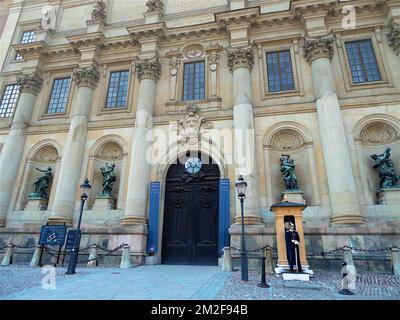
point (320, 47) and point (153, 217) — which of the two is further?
point (320, 47)

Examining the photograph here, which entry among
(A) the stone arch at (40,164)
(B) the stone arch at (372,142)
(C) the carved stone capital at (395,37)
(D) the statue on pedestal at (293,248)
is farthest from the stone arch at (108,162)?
(C) the carved stone capital at (395,37)

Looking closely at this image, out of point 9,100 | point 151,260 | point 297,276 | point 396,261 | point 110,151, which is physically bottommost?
point 297,276

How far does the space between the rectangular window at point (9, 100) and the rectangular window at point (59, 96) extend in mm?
3637

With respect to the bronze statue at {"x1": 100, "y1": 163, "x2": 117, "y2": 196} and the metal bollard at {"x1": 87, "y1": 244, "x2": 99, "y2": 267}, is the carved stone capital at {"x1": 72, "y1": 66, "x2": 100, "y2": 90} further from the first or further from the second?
the metal bollard at {"x1": 87, "y1": 244, "x2": 99, "y2": 267}

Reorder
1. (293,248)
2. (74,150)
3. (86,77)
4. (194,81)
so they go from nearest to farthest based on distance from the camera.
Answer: (293,248), (74,150), (194,81), (86,77)

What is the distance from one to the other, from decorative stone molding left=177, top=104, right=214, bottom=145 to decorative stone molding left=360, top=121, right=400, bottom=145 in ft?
30.5

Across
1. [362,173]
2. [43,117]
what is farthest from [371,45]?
[43,117]

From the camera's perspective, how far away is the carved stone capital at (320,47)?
17125 mm

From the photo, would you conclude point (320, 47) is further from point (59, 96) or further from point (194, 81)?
point (59, 96)

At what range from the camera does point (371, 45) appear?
1773 centimetres

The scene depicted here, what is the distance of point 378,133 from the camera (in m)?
16.1

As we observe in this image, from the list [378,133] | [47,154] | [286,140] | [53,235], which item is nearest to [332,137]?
[286,140]

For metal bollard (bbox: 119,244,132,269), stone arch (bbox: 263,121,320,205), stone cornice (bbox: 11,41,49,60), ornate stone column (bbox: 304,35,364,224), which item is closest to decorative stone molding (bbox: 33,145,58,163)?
stone cornice (bbox: 11,41,49,60)

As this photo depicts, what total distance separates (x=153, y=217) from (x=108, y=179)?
4167 mm
